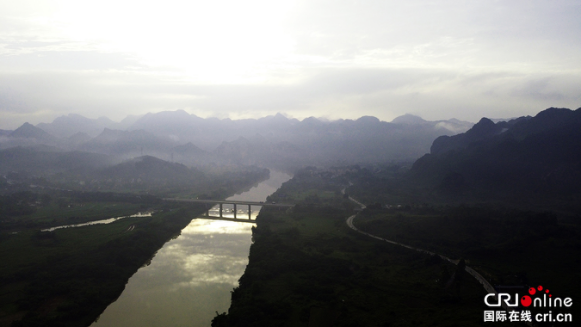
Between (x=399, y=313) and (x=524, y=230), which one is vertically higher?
(x=524, y=230)

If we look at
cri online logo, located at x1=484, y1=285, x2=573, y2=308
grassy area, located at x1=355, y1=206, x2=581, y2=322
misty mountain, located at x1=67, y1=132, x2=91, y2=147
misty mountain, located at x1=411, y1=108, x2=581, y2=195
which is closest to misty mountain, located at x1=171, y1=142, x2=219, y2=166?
misty mountain, located at x1=67, y1=132, x2=91, y2=147

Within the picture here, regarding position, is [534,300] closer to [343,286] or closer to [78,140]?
[343,286]

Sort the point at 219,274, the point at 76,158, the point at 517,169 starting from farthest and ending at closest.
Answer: the point at 76,158, the point at 517,169, the point at 219,274

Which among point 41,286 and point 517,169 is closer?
point 41,286

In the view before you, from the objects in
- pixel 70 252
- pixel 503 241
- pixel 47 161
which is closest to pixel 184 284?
pixel 70 252

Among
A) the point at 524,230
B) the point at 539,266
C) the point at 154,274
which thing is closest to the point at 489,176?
the point at 524,230

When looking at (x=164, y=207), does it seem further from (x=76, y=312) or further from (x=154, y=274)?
(x=76, y=312)

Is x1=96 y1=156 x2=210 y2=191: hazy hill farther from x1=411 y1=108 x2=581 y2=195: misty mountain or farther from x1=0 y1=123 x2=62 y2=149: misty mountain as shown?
x1=0 y1=123 x2=62 y2=149: misty mountain
